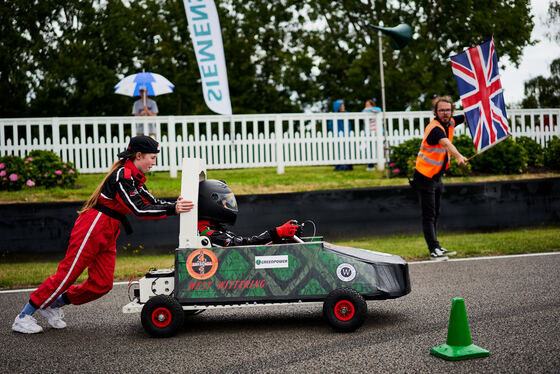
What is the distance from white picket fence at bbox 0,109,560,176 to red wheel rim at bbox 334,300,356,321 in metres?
9.21

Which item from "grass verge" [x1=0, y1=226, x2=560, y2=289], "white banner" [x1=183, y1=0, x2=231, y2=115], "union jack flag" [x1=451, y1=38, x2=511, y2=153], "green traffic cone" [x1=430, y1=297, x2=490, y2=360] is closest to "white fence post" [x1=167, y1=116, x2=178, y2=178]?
"white banner" [x1=183, y1=0, x2=231, y2=115]

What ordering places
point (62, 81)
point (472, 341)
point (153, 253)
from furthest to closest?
Result: point (62, 81), point (153, 253), point (472, 341)

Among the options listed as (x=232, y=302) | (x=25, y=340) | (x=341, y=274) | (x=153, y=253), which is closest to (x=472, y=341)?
(x=341, y=274)

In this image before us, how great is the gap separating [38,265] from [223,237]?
517 cm

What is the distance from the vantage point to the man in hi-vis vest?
8227mm

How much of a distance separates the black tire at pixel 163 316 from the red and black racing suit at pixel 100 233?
583mm

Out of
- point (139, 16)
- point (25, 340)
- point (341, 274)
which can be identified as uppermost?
point (139, 16)

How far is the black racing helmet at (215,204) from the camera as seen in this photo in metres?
5.18

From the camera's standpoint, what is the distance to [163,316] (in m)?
4.84

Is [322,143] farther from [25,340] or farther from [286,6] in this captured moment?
[286,6]

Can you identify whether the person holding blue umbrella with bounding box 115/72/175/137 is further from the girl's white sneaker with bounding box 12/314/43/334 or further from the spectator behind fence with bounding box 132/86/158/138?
the girl's white sneaker with bounding box 12/314/43/334

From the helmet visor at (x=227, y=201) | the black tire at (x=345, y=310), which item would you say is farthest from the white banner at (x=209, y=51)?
the black tire at (x=345, y=310)

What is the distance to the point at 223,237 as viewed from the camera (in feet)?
16.9

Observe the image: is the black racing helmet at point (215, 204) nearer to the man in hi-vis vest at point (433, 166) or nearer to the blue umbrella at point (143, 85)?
the man in hi-vis vest at point (433, 166)
